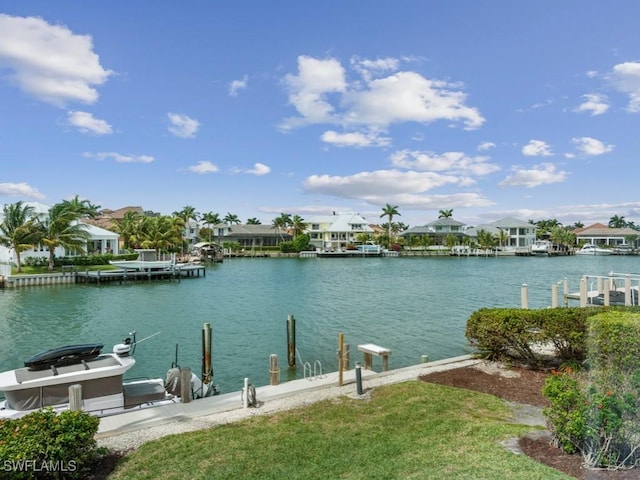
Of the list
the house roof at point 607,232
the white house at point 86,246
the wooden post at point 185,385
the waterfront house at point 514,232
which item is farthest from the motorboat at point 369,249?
the wooden post at point 185,385

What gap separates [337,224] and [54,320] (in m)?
92.1

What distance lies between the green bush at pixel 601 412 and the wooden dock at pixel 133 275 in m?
47.7

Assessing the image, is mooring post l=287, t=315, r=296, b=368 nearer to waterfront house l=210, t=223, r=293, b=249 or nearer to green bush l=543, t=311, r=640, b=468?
green bush l=543, t=311, r=640, b=468

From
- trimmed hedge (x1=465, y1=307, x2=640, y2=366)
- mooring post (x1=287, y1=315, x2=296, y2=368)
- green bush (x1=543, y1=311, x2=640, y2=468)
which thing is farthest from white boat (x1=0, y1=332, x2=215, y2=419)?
trimmed hedge (x1=465, y1=307, x2=640, y2=366)

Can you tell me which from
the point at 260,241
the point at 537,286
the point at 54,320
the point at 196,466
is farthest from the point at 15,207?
the point at 260,241

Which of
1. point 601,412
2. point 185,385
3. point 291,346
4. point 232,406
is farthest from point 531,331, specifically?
point 185,385

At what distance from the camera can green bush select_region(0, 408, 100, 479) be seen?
5.88 meters

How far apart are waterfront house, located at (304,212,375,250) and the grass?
3916 inches

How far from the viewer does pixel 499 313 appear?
1323cm

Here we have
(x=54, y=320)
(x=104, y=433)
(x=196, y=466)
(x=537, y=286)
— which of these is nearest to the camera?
(x=196, y=466)

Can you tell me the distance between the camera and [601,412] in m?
6.05

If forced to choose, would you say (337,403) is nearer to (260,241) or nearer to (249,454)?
(249,454)

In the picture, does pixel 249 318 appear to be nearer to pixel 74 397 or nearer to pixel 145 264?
pixel 74 397

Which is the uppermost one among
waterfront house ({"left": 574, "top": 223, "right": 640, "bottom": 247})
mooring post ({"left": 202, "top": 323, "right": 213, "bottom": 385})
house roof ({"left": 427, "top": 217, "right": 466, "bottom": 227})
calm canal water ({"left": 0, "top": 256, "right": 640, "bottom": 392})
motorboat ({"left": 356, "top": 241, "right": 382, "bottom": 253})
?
house roof ({"left": 427, "top": 217, "right": 466, "bottom": 227})
